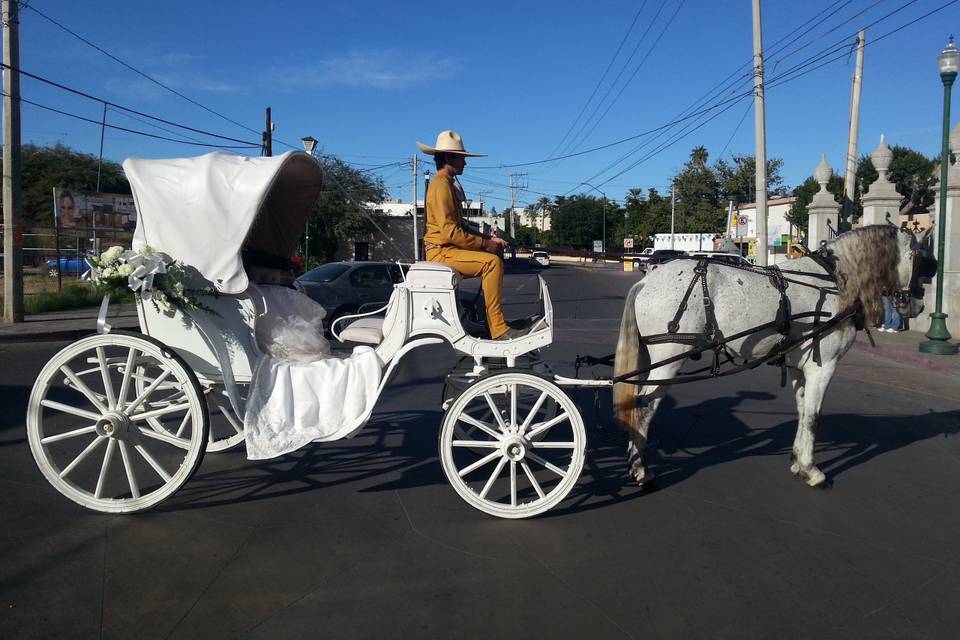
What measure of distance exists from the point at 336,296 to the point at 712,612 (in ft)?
37.3

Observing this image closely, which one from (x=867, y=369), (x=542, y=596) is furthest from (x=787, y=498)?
(x=867, y=369)

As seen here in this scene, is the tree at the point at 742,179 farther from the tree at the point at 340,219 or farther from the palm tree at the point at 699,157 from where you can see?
the tree at the point at 340,219

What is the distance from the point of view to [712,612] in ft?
11.1

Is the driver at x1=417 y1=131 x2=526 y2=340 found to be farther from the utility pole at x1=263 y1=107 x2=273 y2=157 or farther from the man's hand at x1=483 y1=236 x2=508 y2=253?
the utility pole at x1=263 y1=107 x2=273 y2=157

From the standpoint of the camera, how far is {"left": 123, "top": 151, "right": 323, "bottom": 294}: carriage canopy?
4.43m

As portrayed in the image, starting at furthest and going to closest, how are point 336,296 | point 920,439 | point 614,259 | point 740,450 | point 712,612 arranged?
point 614,259 → point 336,296 → point 920,439 → point 740,450 → point 712,612

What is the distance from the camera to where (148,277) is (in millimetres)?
4203

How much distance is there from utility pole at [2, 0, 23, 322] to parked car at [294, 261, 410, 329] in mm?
6335

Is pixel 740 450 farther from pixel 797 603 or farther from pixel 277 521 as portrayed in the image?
pixel 277 521

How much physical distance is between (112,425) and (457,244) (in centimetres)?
250

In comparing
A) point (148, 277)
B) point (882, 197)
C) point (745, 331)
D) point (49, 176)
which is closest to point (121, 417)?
point (148, 277)

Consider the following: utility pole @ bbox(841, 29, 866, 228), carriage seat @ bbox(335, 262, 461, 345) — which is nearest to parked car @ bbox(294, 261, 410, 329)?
carriage seat @ bbox(335, 262, 461, 345)

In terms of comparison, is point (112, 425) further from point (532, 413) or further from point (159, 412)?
point (532, 413)

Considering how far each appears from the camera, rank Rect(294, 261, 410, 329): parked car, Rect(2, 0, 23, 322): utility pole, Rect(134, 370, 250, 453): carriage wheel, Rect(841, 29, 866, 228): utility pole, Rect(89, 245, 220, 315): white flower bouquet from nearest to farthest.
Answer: Rect(89, 245, 220, 315): white flower bouquet, Rect(134, 370, 250, 453): carriage wheel, Rect(294, 261, 410, 329): parked car, Rect(2, 0, 23, 322): utility pole, Rect(841, 29, 866, 228): utility pole
